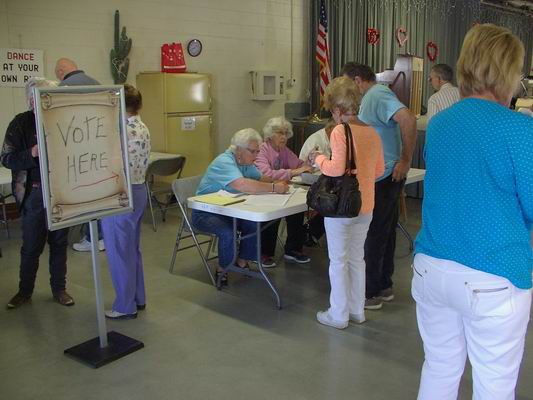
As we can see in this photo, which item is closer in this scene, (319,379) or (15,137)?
(319,379)

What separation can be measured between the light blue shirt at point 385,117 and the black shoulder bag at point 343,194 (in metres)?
0.52

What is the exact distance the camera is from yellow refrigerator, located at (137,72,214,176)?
6.51 m

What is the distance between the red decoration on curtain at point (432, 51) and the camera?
10.5m

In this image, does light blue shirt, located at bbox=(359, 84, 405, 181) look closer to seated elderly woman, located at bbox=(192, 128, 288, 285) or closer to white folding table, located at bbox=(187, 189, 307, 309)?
white folding table, located at bbox=(187, 189, 307, 309)

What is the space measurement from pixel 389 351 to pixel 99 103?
194cm

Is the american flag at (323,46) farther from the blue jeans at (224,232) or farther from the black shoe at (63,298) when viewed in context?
the black shoe at (63,298)

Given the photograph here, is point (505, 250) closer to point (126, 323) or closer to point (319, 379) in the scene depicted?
point (319, 379)

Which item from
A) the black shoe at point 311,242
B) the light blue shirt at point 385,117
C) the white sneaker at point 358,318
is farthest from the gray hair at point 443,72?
the white sneaker at point 358,318

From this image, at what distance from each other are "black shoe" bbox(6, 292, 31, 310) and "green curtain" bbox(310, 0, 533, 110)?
5955 millimetres

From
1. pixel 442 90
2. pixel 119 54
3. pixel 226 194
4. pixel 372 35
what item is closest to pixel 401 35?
pixel 372 35

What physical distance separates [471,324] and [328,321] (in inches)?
67.7

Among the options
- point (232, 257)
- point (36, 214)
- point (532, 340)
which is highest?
point (36, 214)

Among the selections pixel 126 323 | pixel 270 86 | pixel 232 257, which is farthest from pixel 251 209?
pixel 270 86

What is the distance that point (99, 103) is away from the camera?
2742mm
